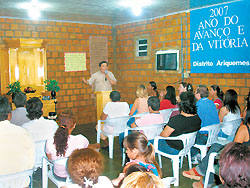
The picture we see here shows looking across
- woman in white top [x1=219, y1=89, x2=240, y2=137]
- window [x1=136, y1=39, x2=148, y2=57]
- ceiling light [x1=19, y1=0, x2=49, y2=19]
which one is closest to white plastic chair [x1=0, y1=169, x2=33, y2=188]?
woman in white top [x1=219, y1=89, x2=240, y2=137]

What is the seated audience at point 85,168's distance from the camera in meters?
1.83

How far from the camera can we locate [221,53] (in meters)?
6.15

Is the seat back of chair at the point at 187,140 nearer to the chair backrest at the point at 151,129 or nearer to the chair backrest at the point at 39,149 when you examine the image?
the chair backrest at the point at 151,129

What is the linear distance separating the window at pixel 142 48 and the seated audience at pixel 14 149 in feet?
19.5

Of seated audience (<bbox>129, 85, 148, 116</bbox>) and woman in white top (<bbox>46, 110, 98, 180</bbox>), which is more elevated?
seated audience (<bbox>129, 85, 148, 116</bbox>)

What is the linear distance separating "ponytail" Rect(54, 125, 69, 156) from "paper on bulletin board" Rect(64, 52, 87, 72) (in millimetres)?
5728

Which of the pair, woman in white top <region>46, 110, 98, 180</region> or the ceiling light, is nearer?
woman in white top <region>46, 110, 98, 180</region>

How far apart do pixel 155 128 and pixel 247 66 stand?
276cm

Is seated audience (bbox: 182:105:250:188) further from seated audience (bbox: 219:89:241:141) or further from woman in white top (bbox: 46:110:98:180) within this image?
woman in white top (bbox: 46:110:98:180)

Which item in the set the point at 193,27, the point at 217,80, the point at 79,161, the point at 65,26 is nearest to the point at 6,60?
the point at 65,26

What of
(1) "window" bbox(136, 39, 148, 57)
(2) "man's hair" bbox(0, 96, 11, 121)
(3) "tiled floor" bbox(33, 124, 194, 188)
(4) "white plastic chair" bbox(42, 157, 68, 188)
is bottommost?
(3) "tiled floor" bbox(33, 124, 194, 188)

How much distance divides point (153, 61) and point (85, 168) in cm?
633

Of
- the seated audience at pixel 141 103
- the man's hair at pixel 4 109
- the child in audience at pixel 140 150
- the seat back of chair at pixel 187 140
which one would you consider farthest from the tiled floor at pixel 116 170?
the child in audience at pixel 140 150

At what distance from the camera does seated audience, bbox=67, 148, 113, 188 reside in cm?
183
